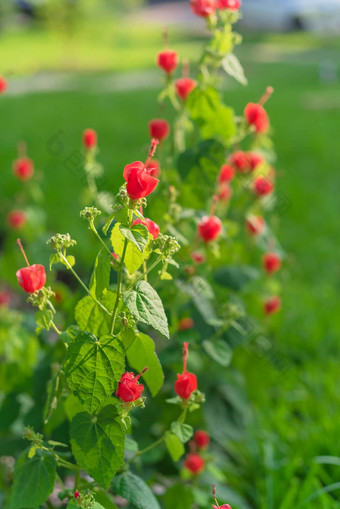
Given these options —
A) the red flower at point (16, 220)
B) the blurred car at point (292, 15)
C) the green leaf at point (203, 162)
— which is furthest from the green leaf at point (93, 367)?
the blurred car at point (292, 15)

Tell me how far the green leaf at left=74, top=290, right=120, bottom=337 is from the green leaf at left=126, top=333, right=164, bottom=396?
0.09 meters

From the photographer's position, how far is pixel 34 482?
123cm

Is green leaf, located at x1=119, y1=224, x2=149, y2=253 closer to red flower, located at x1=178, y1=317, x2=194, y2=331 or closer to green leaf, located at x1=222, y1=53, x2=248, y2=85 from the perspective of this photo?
green leaf, located at x1=222, y1=53, x2=248, y2=85

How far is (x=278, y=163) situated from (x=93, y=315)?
4252 mm

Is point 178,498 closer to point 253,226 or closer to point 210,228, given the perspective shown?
point 210,228

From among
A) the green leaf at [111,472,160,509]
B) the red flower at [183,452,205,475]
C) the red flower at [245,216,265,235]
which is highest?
the red flower at [245,216,265,235]

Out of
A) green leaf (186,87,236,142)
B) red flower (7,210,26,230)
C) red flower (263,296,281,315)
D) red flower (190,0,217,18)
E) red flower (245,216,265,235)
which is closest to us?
red flower (190,0,217,18)

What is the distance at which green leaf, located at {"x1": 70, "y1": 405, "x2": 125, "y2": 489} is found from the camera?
115 centimetres

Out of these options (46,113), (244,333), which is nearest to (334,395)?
(244,333)

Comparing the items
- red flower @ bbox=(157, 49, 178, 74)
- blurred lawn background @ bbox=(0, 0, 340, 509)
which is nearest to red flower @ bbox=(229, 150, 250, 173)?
blurred lawn background @ bbox=(0, 0, 340, 509)

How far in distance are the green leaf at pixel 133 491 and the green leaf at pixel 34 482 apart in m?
0.15

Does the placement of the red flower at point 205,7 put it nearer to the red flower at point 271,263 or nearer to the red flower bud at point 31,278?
the red flower bud at point 31,278

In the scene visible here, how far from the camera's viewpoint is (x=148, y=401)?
6.00 ft

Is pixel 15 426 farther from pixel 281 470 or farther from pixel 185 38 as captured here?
pixel 185 38
